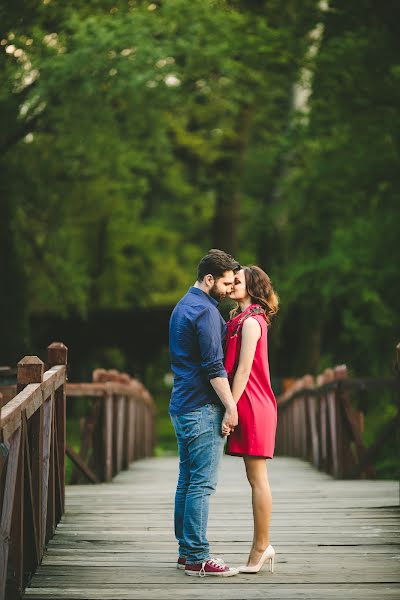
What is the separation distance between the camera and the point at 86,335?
89.2 ft

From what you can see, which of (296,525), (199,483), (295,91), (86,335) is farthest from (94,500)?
(86,335)

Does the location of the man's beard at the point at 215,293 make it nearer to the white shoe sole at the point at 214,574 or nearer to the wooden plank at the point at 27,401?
the wooden plank at the point at 27,401

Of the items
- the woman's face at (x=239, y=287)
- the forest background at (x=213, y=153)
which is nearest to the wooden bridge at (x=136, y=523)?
the woman's face at (x=239, y=287)

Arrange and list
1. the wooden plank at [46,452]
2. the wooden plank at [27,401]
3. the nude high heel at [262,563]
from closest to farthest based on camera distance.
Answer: the wooden plank at [27,401] < the nude high heel at [262,563] < the wooden plank at [46,452]

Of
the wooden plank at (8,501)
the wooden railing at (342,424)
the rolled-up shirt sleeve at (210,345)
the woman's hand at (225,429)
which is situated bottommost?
the wooden railing at (342,424)

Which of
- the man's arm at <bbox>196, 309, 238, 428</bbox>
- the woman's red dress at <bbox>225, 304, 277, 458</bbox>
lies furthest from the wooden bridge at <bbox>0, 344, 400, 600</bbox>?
the man's arm at <bbox>196, 309, 238, 428</bbox>

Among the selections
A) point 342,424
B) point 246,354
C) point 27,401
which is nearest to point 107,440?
point 342,424

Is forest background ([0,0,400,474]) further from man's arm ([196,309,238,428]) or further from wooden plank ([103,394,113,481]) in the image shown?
man's arm ([196,309,238,428])

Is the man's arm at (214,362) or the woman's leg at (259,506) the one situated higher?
the man's arm at (214,362)

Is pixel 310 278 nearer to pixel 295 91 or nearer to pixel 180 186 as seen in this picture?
pixel 295 91

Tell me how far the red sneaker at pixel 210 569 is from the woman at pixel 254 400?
0.37ft

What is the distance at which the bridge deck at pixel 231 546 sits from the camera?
4812 mm

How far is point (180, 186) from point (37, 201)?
476 inches

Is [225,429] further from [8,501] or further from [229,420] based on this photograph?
[8,501]
